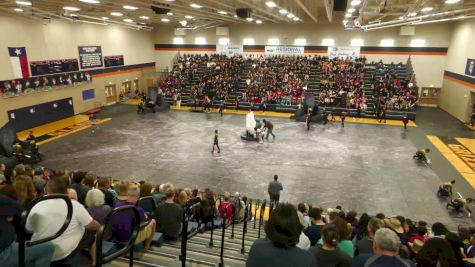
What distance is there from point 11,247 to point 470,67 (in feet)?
90.0

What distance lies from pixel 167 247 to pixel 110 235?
4.75 feet

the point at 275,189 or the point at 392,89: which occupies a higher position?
the point at 392,89

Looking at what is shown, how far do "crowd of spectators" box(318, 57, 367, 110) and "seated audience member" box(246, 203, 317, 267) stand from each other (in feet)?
79.8

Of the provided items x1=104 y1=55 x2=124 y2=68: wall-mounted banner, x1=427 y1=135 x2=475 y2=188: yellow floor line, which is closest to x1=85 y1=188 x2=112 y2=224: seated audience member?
x1=427 y1=135 x2=475 y2=188: yellow floor line

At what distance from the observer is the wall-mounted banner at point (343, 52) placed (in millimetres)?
30450

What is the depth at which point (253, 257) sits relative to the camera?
2355 mm

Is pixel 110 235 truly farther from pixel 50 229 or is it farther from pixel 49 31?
pixel 49 31

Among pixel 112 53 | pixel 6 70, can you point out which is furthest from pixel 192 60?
pixel 6 70

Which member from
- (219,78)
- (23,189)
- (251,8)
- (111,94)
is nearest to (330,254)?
(23,189)

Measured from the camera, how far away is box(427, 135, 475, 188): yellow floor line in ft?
44.7

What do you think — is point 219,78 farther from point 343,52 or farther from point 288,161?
point 288,161

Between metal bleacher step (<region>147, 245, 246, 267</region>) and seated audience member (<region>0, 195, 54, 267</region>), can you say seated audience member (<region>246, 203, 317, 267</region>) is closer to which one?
seated audience member (<region>0, 195, 54, 267</region>)

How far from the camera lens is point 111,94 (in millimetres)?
29422

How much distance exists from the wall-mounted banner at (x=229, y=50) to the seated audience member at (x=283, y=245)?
3229cm
